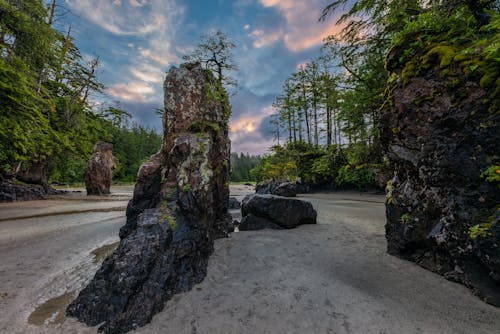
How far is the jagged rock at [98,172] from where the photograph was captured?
1777cm

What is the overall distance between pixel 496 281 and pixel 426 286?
2.38ft

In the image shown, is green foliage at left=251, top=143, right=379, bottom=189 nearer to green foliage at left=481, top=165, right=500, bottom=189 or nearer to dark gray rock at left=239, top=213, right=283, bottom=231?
dark gray rock at left=239, top=213, right=283, bottom=231

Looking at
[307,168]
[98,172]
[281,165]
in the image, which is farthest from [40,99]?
[307,168]

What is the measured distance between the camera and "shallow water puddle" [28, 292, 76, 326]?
2.26 m

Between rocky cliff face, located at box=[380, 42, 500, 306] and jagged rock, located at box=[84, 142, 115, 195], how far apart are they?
71.9 feet

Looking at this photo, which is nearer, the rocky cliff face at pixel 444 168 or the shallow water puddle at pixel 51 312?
the shallow water puddle at pixel 51 312

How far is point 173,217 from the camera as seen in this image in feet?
11.6

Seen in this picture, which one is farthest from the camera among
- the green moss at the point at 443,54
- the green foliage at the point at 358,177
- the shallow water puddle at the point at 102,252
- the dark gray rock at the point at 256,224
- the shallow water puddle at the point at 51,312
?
the green foliage at the point at 358,177

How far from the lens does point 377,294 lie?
271 cm

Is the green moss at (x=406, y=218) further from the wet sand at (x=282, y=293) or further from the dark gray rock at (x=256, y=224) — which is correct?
the dark gray rock at (x=256, y=224)

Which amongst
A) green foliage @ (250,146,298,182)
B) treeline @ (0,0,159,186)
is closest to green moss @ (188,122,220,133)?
treeline @ (0,0,159,186)

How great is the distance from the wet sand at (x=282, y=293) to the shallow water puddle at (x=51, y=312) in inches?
0.7

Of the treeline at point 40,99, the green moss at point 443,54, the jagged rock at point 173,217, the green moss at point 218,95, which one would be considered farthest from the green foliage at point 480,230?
the treeline at point 40,99

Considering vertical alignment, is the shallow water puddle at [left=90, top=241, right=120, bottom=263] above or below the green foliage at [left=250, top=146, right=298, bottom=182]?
below
